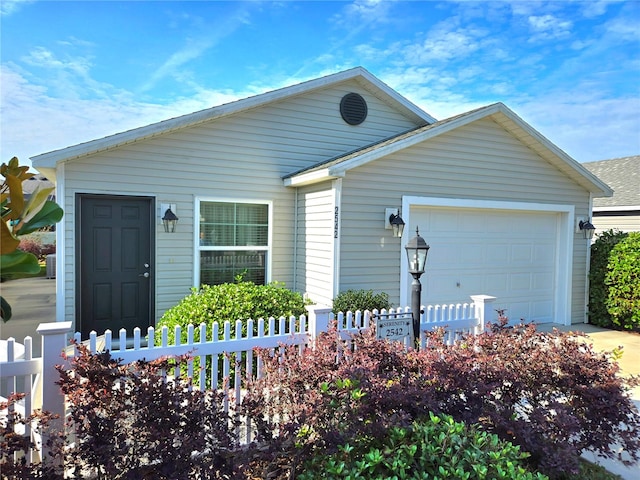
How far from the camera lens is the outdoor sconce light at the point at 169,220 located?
702 cm

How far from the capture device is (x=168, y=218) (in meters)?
7.01

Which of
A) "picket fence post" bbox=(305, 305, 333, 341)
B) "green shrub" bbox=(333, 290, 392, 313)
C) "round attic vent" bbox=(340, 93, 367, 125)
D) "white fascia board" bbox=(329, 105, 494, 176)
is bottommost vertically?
"green shrub" bbox=(333, 290, 392, 313)

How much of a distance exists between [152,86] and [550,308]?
31.1ft

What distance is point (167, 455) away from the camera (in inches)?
94.7

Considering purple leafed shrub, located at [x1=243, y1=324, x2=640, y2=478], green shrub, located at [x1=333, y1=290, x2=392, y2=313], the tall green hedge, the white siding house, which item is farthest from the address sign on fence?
the tall green hedge

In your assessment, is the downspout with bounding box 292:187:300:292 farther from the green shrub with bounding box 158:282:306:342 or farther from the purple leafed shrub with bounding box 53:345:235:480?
the purple leafed shrub with bounding box 53:345:235:480

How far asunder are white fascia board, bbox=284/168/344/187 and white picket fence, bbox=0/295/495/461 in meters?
2.66

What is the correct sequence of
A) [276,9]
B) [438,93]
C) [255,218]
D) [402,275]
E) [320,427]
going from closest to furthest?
1. [320,427]
2. [276,9]
3. [402,275]
4. [255,218]
5. [438,93]

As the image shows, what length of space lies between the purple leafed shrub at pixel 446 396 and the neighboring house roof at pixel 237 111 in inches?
188

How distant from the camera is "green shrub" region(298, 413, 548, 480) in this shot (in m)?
2.22

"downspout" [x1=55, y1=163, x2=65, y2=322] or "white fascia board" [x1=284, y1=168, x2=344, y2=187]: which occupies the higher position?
"white fascia board" [x1=284, y1=168, x2=344, y2=187]

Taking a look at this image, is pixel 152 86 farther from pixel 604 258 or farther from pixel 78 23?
pixel 604 258

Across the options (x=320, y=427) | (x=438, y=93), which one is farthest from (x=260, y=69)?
(x=320, y=427)

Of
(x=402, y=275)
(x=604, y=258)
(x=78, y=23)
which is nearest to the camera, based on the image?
(x=78, y=23)
